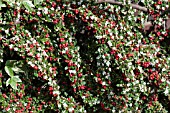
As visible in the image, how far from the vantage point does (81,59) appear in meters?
2.88

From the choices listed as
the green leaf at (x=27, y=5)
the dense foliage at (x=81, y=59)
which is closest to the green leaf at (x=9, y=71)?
the dense foliage at (x=81, y=59)

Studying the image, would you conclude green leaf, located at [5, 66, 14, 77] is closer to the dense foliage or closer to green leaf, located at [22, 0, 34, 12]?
the dense foliage

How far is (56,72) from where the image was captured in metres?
2.80

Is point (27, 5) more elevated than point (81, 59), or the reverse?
point (27, 5)

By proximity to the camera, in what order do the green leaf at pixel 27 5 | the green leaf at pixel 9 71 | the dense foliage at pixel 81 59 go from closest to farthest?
the green leaf at pixel 27 5
the green leaf at pixel 9 71
the dense foliage at pixel 81 59

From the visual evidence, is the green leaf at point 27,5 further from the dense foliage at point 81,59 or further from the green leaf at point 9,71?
the green leaf at point 9,71

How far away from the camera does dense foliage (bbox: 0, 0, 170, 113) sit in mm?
2625

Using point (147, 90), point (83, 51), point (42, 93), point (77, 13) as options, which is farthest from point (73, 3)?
point (147, 90)

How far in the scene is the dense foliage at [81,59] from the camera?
2625 millimetres

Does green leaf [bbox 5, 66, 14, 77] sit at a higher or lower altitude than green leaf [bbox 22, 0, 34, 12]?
lower

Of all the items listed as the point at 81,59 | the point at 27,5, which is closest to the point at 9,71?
the point at 27,5

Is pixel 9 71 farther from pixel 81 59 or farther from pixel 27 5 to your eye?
pixel 81 59

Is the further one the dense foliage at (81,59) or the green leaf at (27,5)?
the dense foliage at (81,59)

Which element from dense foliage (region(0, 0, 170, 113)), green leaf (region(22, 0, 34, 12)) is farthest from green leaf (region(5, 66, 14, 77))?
green leaf (region(22, 0, 34, 12))
